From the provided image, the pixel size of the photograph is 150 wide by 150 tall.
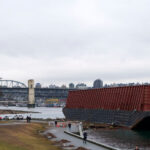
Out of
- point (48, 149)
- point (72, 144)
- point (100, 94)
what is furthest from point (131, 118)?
point (48, 149)

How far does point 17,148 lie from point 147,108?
112ft

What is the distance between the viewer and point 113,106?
72500mm

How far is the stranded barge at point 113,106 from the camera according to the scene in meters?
62.4

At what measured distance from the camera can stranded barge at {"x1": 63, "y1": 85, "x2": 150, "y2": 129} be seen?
205 ft

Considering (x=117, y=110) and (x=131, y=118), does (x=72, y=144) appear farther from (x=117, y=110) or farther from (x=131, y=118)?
(x=117, y=110)

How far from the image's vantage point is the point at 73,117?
9125cm

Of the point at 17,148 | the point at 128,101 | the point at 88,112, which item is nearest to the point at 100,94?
the point at 88,112

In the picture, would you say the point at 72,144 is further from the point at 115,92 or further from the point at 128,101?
the point at 115,92

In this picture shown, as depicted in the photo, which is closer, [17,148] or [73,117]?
[17,148]

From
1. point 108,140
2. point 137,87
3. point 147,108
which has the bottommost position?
point 108,140

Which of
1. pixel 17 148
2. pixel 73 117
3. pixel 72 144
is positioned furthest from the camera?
pixel 73 117

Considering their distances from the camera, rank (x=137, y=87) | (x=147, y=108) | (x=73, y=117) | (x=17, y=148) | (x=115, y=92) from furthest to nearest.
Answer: (x=73, y=117), (x=115, y=92), (x=137, y=87), (x=147, y=108), (x=17, y=148)

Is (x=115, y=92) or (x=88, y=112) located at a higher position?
(x=115, y=92)

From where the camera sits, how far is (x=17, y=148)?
116 feet
